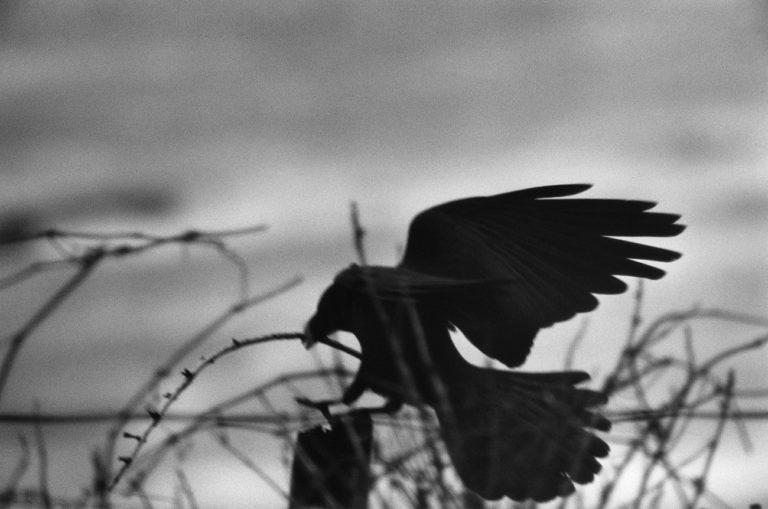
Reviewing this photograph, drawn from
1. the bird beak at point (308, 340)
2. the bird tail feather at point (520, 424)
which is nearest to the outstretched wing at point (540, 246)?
the bird tail feather at point (520, 424)

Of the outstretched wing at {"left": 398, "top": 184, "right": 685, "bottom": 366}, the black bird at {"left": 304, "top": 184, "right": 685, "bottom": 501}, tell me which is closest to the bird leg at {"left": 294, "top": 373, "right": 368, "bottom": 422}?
the black bird at {"left": 304, "top": 184, "right": 685, "bottom": 501}

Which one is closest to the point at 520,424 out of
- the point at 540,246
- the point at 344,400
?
the point at 344,400

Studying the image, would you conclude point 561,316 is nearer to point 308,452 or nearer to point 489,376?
point 489,376

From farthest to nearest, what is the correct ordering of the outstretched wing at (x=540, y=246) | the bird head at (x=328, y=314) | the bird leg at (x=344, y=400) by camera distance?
1. the outstretched wing at (x=540, y=246)
2. the bird head at (x=328, y=314)
3. the bird leg at (x=344, y=400)

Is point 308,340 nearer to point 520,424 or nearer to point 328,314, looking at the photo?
point 328,314

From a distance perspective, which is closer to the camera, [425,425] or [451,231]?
[425,425]

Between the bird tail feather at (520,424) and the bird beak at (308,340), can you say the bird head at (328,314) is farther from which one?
the bird tail feather at (520,424)

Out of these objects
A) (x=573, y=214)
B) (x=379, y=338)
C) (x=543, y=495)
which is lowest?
(x=543, y=495)

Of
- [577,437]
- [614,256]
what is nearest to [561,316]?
[614,256]
